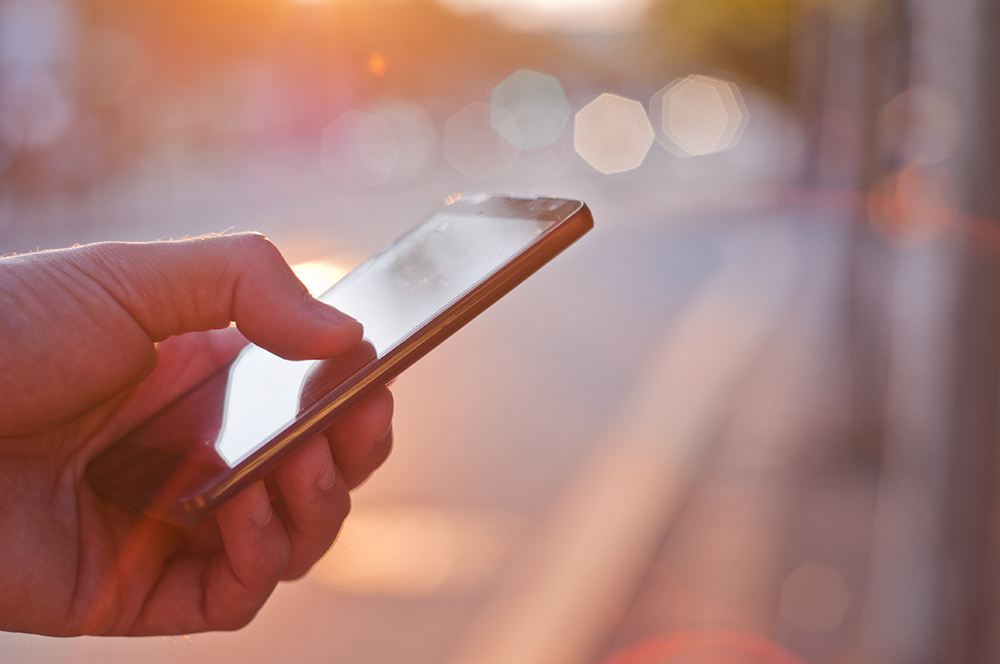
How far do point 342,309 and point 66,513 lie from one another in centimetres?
67

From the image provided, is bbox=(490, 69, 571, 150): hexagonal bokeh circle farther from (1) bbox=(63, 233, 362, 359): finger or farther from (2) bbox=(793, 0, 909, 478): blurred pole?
(1) bbox=(63, 233, 362, 359): finger

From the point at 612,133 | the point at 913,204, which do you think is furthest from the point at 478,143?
the point at 913,204

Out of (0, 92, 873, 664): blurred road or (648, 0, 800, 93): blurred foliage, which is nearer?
(0, 92, 873, 664): blurred road

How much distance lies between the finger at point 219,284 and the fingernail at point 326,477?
20 cm

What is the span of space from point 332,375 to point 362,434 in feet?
0.48

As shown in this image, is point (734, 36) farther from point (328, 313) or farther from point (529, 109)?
point (529, 109)

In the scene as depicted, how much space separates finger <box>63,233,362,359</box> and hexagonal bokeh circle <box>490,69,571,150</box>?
32.6 m

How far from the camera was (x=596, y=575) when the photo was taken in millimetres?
3305

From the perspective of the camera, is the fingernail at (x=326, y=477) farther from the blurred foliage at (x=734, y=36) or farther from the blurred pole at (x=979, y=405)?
the blurred foliage at (x=734, y=36)

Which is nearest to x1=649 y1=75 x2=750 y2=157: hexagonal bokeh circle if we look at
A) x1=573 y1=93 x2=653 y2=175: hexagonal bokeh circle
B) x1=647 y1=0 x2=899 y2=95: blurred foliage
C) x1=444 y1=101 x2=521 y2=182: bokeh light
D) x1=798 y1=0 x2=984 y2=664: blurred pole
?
x1=573 y1=93 x2=653 y2=175: hexagonal bokeh circle

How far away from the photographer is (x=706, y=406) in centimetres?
538

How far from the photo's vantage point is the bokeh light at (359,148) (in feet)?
80.0

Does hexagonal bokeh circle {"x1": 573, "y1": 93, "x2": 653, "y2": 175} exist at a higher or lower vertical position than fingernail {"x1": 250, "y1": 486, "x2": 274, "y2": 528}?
lower

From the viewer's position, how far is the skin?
151 cm
